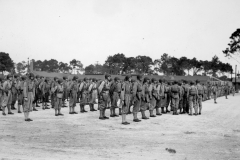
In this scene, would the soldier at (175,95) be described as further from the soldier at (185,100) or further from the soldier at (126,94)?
the soldier at (126,94)

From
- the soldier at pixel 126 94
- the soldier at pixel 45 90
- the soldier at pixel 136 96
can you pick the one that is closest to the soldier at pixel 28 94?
the soldier at pixel 126 94

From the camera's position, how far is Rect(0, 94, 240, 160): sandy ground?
20.4 feet

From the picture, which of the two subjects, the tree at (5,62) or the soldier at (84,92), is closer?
the soldier at (84,92)

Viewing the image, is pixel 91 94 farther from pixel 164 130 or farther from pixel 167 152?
pixel 167 152

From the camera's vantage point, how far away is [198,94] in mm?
14305

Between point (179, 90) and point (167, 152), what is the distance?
29.1 ft

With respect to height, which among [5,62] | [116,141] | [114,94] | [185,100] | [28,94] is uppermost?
[5,62]

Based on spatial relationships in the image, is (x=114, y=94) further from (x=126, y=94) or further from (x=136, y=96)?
(x=126, y=94)

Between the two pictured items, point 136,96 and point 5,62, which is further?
point 5,62

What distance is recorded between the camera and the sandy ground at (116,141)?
6.22m

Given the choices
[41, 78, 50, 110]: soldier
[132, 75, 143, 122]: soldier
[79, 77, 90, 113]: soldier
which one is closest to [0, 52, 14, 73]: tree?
[41, 78, 50, 110]: soldier

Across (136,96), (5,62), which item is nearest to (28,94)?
(136,96)

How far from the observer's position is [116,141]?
7.67 m

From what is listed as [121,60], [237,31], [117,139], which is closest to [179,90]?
[117,139]
